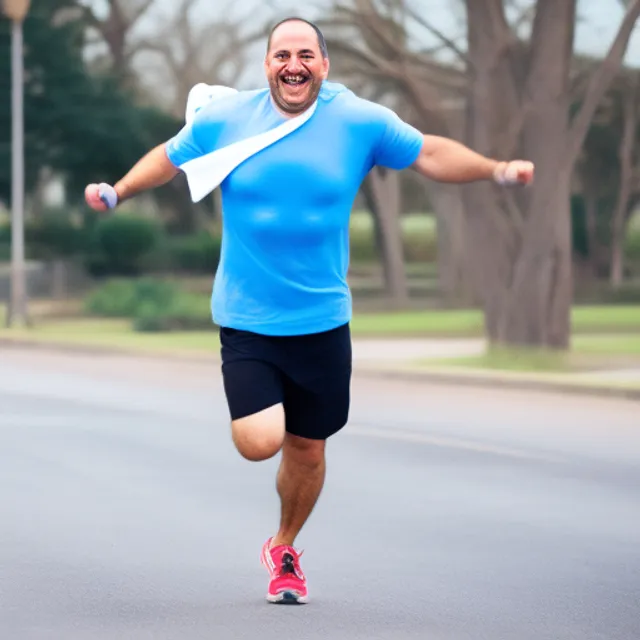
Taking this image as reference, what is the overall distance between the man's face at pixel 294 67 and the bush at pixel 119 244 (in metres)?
38.2

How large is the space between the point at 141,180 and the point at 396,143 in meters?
0.96

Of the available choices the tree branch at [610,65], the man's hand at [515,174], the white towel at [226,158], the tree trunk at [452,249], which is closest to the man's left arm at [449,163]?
the man's hand at [515,174]

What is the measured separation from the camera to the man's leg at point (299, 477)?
7.38m

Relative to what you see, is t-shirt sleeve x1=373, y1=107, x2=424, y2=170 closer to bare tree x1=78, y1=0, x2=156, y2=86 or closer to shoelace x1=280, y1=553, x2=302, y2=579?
shoelace x1=280, y1=553, x2=302, y2=579

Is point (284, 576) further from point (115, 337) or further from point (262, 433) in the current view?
point (115, 337)

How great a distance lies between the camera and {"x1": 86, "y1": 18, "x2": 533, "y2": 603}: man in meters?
6.91

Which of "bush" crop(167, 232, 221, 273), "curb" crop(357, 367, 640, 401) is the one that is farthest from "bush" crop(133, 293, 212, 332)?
"bush" crop(167, 232, 221, 273)

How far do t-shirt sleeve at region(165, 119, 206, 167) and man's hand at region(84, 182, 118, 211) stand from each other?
0.25 meters

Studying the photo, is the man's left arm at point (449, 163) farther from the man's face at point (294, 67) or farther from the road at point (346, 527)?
the road at point (346, 527)

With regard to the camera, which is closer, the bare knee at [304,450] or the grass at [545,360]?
the bare knee at [304,450]

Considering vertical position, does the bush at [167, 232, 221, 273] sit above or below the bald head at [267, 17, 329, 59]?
below

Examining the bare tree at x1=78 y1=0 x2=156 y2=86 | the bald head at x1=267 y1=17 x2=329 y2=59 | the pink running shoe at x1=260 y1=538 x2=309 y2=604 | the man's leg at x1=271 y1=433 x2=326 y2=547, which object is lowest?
the pink running shoe at x1=260 y1=538 x2=309 y2=604

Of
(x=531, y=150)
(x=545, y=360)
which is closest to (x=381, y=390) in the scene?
(x=545, y=360)

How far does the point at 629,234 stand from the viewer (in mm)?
57000
